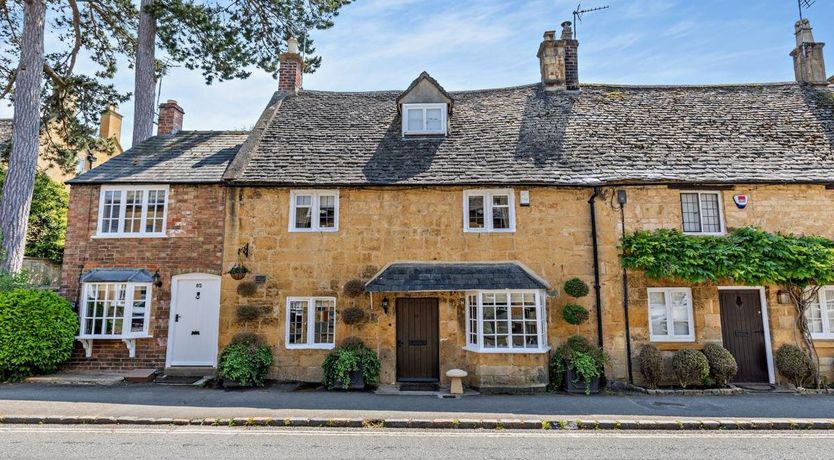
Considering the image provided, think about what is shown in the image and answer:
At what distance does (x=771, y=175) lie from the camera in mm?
12164

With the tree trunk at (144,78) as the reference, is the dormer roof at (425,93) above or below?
below

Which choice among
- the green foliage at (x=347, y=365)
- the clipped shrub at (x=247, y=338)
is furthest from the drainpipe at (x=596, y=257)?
the clipped shrub at (x=247, y=338)

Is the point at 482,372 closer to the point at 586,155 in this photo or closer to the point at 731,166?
the point at 586,155

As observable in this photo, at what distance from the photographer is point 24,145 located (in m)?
15.3

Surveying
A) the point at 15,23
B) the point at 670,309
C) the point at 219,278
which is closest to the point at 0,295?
the point at 219,278

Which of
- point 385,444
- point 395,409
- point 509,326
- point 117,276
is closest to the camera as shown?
point 385,444

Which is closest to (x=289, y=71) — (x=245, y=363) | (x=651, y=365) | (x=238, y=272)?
(x=238, y=272)

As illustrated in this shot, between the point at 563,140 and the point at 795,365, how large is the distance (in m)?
8.38

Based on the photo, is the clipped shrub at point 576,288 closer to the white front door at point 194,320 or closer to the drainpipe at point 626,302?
the drainpipe at point 626,302

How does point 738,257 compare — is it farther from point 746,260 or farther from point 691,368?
point 691,368

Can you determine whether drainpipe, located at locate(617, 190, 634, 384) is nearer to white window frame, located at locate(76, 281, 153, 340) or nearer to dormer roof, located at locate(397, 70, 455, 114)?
dormer roof, located at locate(397, 70, 455, 114)

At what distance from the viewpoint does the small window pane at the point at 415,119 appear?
14.8 m

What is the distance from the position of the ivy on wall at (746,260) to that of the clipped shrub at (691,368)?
6.09 ft

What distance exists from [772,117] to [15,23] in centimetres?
2938
